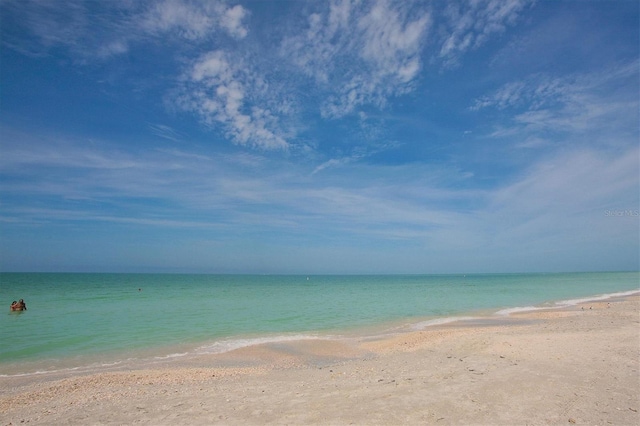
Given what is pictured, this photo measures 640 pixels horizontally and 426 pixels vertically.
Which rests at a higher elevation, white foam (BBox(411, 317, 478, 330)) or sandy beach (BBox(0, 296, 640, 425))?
sandy beach (BBox(0, 296, 640, 425))

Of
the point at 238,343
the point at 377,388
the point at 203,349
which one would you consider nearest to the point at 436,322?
the point at 238,343

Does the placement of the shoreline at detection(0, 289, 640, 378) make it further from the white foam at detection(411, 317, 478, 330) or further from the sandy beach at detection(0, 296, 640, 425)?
the sandy beach at detection(0, 296, 640, 425)

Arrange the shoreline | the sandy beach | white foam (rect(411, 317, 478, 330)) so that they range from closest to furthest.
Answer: the sandy beach
the shoreline
white foam (rect(411, 317, 478, 330))

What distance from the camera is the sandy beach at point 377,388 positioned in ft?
22.1

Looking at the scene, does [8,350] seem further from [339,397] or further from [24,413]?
[339,397]

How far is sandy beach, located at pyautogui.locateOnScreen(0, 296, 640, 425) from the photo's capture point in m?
6.73

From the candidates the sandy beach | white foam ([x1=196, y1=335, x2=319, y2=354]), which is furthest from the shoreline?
the sandy beach

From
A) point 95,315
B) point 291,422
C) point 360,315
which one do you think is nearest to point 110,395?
point 291,422

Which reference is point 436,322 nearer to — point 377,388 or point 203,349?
point 203,349

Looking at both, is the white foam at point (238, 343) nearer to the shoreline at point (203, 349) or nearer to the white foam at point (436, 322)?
the shoreline at point (203, 349)

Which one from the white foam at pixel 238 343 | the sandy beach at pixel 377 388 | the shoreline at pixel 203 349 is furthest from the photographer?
the white foam at pixel 238 343

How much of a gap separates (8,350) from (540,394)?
20548 mm

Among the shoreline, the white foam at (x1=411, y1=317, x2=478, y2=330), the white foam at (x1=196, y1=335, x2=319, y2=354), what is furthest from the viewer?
the white foam at (x1=411, y1=317, x2=478, y2=330)

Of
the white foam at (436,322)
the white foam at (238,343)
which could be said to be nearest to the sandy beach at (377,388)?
the white foam at (238,343)
